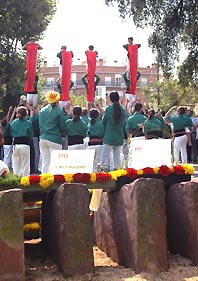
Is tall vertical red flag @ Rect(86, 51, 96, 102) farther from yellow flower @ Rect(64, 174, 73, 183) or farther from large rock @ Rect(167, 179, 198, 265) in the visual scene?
yellow flower @ Rect(64, 174, 73, 183)

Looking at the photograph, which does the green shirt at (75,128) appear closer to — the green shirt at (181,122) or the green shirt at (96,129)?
the green shirt at (96,129)

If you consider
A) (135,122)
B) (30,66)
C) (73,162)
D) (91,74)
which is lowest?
(73,162)

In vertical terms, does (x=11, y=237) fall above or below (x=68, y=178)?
below

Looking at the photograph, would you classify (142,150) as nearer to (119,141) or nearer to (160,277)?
(160,277)

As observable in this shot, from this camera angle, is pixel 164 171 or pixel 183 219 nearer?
pixel 183 219

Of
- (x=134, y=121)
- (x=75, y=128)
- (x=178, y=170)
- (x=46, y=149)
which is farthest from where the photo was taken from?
(x=134, y=121)

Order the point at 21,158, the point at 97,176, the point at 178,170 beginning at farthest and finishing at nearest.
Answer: the point at 21,158
the point at 178,170
the point at 97,176

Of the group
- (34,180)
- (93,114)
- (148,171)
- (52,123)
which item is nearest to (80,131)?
(93,114)

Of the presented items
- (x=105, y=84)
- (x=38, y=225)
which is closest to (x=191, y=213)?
(x=38, y=225)

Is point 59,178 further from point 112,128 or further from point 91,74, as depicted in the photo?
point 91,74

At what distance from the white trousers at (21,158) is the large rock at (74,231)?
5.80 metres

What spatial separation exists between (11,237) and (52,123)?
559 cm

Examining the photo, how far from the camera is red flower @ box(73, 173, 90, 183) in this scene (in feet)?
20.0

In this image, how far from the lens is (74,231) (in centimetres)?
559
